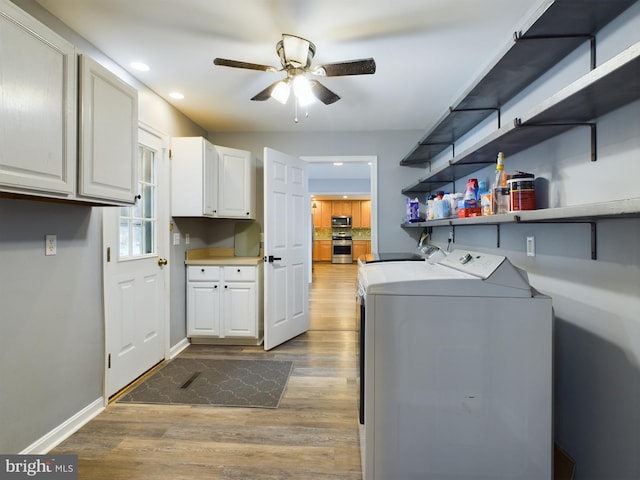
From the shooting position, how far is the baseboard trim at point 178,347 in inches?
119

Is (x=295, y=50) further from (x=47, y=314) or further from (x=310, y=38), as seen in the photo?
(x=47, y=314)

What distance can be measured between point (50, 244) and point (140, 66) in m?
1.45

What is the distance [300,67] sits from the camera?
2.06 metres

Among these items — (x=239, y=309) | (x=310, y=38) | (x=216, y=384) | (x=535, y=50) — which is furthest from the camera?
(x=239, y=309)

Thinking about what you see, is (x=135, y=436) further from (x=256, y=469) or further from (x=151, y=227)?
(x=151, y=227)

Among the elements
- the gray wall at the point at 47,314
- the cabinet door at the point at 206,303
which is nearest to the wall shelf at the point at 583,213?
the gray wall at the point at 47,314

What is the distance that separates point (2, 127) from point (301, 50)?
4.92ft

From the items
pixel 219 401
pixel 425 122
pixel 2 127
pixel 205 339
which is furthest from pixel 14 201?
pixel 425 122

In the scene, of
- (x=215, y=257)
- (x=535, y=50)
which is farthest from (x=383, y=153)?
(x=535, y=50)

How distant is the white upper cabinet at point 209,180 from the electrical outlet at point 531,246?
2.63 metres

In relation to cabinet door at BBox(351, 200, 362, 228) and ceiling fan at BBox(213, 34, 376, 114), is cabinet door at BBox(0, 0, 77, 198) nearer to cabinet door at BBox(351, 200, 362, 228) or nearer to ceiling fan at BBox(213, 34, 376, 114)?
ceiling fan at BBox(213, 34, 376, 114)

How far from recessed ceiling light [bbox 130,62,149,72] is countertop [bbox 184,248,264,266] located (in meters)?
1.69

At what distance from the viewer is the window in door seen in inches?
96.8

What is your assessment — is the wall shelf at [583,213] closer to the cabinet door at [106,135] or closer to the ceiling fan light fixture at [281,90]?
the ceiling fan light fixture at [281,90]
